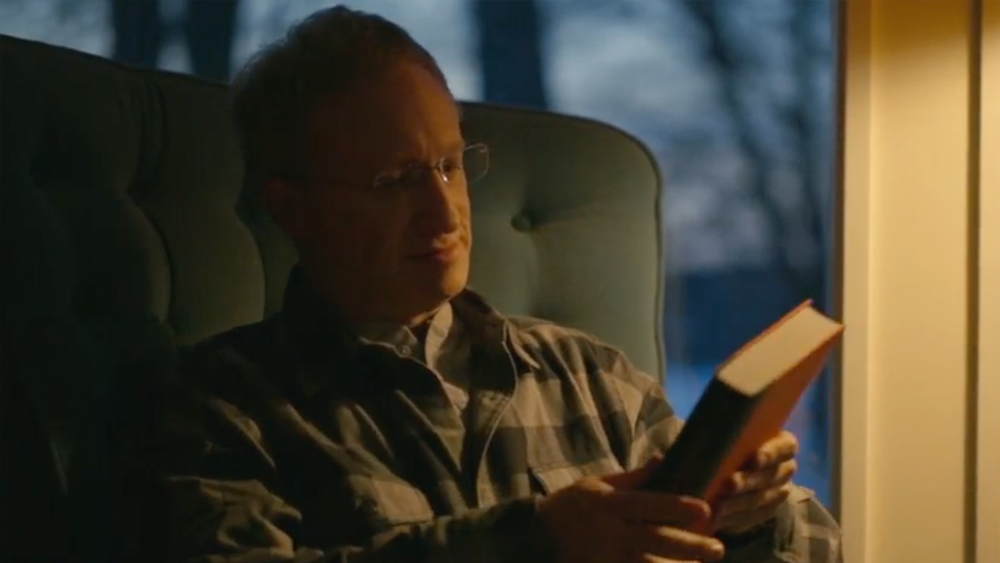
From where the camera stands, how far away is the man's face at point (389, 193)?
1.13 m

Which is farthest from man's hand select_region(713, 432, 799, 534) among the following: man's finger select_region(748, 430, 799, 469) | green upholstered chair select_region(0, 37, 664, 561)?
green upholstered chair select_region(0, 37, 664, 561)

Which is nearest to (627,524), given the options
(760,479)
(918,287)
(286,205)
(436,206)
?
(760,479)

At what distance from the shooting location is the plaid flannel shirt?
0.98 metres

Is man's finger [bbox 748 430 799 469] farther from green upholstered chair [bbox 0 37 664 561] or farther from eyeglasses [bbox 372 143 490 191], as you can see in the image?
green upholstered chair [bbox 0 37 664 561]

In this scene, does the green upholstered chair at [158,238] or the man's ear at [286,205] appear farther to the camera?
the man's ear at [286,205]

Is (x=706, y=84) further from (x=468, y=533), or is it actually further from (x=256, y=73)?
(x=468, y=533)

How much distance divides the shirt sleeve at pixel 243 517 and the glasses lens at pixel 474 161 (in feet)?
1.12

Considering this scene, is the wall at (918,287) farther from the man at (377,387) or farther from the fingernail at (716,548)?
the fingernail at (716,548)

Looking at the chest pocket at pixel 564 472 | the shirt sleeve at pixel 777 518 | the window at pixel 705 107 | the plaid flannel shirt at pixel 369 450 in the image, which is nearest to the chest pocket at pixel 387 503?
the plaid flannel shirt at pixel 369 450

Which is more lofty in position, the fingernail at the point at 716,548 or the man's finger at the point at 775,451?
the man's finger at the point at 775,451

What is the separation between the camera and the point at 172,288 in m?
1.21

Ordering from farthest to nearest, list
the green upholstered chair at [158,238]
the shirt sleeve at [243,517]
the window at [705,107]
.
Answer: the window at [705,107]
the green upholstered chair at [158,238]
the shirt sleeve at [243,517]

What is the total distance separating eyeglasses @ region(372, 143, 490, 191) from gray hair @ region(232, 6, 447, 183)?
0.27 feet

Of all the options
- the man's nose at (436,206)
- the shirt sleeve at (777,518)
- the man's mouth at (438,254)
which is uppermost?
the man's nose at (436,206)
